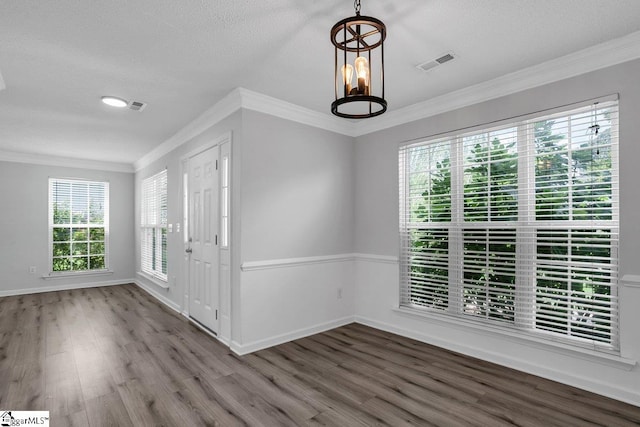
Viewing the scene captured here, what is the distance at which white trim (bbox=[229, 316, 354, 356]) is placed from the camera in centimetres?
333

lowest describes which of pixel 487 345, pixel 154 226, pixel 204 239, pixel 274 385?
pixel 274 385

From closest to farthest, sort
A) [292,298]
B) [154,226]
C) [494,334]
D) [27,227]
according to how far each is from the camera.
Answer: [494,334]
[292,298]
[154,226]
[27,227]

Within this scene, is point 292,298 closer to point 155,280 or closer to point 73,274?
point 155,280

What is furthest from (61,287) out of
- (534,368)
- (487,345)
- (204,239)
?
(534,368)

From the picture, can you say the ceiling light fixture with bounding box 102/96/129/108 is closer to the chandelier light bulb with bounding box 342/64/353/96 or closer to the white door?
the white door

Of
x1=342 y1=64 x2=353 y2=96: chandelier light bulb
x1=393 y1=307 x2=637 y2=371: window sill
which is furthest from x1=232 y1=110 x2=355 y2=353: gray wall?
x1=342 y1=64 x2=353 y2=96: chandelier light bulb

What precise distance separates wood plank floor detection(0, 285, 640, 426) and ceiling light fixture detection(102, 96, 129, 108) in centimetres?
249

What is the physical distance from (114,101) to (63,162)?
400 centimetres

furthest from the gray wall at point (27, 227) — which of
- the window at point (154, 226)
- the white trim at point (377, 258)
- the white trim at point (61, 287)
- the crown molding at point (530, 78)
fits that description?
the crown molding at point (530, 78)

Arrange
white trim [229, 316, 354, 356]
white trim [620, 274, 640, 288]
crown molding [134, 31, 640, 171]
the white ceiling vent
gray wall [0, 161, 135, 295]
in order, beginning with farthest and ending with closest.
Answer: gray wall [0, 161, 135, 295]
white trim [229, 316, 354, 356]
the white ceiling vent
crown molding [134, 31, 640, 171]
white trim [620, 274, 640, 288]

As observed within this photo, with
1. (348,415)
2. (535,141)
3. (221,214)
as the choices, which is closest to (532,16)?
(535,141)

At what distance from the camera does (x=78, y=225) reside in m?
6.68

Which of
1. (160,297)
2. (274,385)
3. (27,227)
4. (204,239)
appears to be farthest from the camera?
(27,227)

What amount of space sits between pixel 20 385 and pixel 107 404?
868 millimetres
